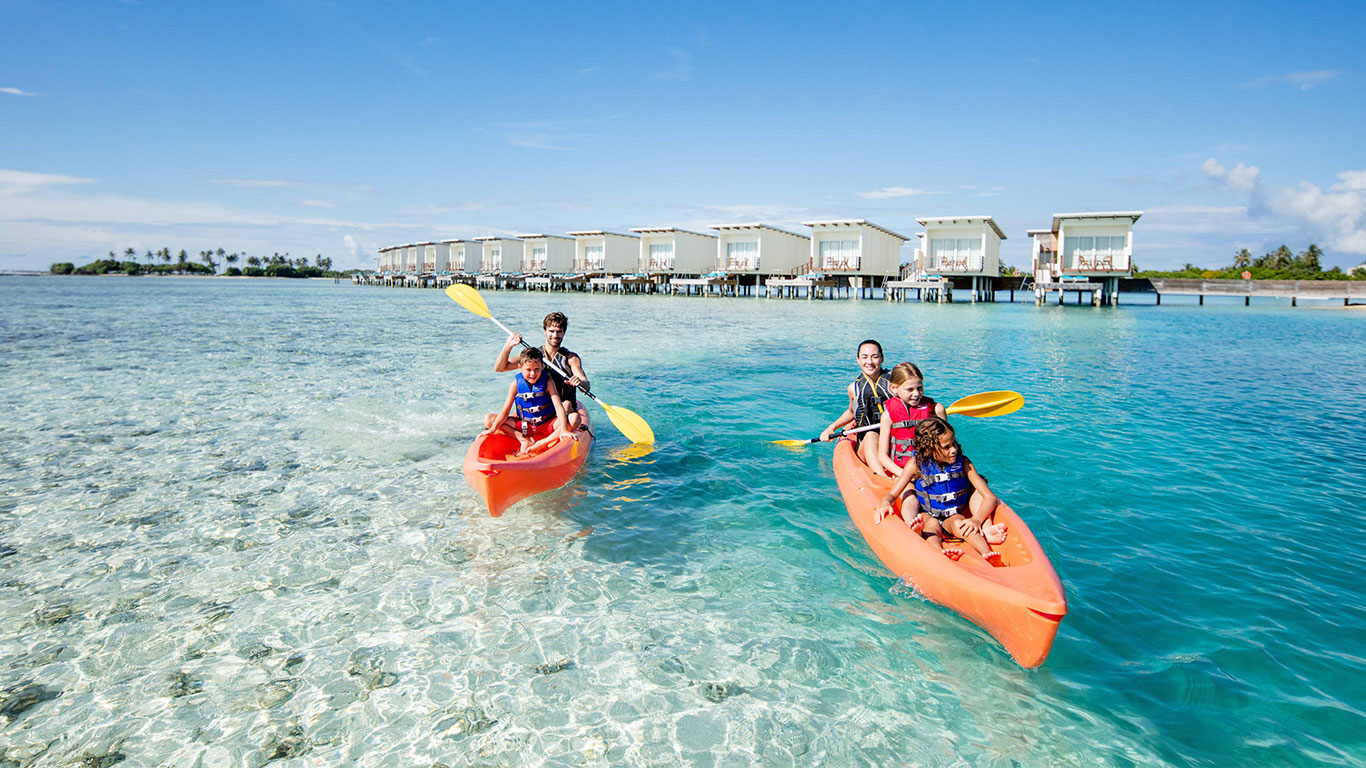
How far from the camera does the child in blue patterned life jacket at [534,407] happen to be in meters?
7.05

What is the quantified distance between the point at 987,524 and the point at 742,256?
52.5 metres

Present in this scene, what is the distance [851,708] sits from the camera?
12.4ft

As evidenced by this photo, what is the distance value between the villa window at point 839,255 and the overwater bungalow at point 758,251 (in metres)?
2.75

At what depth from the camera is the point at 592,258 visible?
67438 mm

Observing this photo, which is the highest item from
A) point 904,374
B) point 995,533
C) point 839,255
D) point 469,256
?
point 469,256

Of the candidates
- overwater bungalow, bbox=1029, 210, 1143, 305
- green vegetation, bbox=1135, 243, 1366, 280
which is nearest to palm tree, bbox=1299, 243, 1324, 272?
green vegetation, bbox=1135, 243, 1366, 280

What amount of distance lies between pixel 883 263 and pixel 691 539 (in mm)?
49180

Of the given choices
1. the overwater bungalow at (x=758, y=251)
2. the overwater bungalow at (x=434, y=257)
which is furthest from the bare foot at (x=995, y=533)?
the overwater bungalow at (x=434, y=257)

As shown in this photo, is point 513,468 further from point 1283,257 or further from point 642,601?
point 1283,257

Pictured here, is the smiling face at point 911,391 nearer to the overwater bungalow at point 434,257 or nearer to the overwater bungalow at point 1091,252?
the overwater bungalow at point 1091,252

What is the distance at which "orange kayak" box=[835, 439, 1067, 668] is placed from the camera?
12.0 feet

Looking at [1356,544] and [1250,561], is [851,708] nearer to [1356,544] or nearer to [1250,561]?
[1250,561]

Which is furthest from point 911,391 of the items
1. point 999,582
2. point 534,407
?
point 534,407

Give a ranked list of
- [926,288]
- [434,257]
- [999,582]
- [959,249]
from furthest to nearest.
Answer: [434,257] < [926,288] < [959,249] < [999,582]
